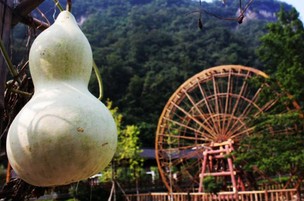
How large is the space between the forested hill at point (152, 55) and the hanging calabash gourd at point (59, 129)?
71.3ft

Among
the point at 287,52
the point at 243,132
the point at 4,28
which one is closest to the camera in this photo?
the point at 4,28

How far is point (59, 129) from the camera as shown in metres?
0.61

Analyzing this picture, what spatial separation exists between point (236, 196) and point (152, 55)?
25048mm

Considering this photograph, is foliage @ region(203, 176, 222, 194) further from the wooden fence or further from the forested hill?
the forested hill

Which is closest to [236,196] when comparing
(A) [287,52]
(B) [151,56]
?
(A) [287,52]

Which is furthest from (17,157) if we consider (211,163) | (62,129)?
(211,163)

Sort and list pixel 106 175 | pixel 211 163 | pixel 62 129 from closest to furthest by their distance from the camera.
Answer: pixel 62 129
pixel 211 163
pixel 106 175

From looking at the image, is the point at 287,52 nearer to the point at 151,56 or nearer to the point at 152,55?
the point at 151,56

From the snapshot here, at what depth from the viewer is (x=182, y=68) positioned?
97.4 ft

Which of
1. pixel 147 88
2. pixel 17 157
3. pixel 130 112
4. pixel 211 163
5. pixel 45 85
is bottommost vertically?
pixel 17 157

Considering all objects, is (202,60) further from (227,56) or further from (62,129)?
(62,129)

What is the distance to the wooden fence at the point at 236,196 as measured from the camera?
29.3 ft

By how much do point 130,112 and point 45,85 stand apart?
2580 cm

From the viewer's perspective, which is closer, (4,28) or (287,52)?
(4,28)
